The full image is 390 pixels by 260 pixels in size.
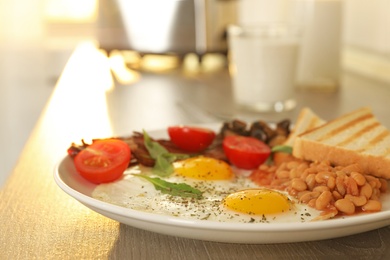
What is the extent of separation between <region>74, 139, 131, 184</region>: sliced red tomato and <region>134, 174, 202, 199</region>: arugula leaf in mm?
94

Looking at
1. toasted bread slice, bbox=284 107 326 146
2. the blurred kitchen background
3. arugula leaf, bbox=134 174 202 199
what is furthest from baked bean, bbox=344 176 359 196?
the blurred kitchen background

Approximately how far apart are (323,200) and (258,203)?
0.31ft

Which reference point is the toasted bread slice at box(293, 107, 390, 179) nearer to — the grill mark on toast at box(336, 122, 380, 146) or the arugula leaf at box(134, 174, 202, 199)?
the grill mark on toast at box(336, 122, 380, 146)

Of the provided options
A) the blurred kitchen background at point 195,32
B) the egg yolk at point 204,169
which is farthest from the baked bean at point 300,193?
the blurred kitchen background at point 195,32

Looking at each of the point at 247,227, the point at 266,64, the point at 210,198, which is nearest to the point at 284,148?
the point at 210,198

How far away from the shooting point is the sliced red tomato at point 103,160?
3.80 feet

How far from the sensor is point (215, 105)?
85.5 inches

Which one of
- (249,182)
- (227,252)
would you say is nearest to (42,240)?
(227,252)

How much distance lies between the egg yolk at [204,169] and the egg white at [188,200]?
0.04 feet

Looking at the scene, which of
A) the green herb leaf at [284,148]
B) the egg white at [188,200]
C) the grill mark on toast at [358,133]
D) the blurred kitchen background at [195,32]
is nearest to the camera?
the egg white at [188,200]

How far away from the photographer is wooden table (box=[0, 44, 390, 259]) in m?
0.94

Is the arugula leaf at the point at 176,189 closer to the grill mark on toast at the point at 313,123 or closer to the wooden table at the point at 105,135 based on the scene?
the wooden table at the point at 105,135

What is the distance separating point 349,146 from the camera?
46.4 inches

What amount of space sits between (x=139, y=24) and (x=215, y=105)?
757 millimetres
